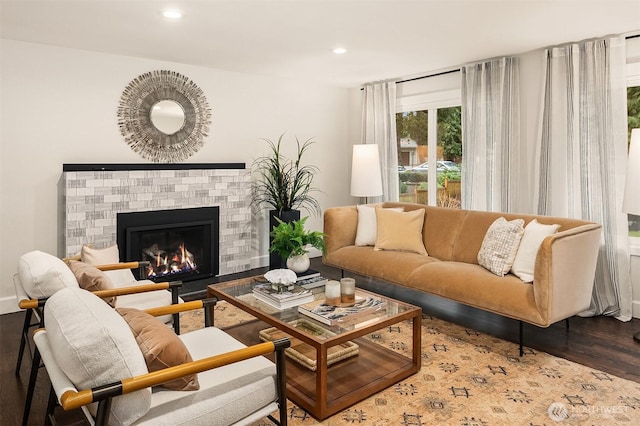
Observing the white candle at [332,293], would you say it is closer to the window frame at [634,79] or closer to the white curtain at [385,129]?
the window frame at [634,79]

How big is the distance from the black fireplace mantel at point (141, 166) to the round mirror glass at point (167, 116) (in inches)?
15.3

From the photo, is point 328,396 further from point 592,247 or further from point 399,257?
point 592,247

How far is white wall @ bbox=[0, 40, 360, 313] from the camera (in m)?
3.99

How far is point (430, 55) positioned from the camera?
4.49 m

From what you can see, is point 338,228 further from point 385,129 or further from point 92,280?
point 92,280

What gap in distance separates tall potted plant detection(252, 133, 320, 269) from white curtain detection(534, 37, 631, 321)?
2883 mm

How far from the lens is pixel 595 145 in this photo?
154 inches

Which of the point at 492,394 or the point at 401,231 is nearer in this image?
the point at 492,394

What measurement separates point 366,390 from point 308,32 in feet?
9.08

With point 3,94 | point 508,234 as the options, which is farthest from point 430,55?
point 3,94

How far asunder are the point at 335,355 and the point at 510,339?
1468 mm

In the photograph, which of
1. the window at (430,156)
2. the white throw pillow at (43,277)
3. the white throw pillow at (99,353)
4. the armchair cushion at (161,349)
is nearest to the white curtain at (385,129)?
the window at (430,156)

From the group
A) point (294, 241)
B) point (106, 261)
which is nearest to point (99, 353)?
point (294, 241)

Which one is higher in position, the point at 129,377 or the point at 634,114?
the point at 634,114
